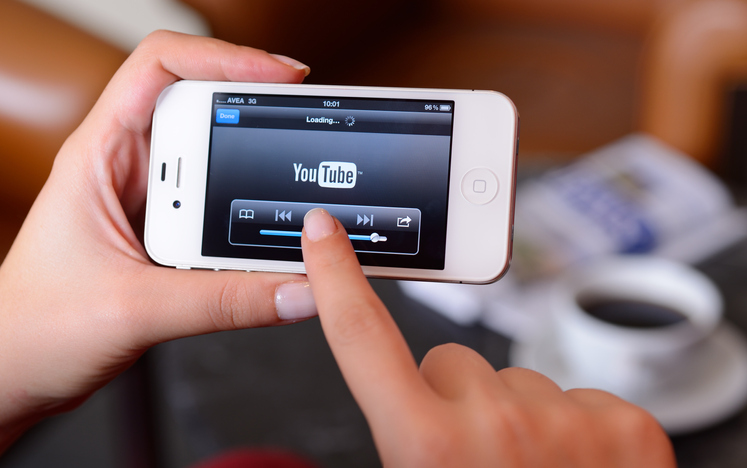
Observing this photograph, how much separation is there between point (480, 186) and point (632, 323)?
0.28m

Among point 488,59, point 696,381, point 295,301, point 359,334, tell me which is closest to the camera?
point 359,334

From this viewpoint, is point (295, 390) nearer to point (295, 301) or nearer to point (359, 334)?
point (295, 301)

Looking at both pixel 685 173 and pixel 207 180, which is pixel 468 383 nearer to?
pixel 207 180

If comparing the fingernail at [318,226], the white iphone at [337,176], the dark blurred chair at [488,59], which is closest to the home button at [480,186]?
the white iphone at [337,176]

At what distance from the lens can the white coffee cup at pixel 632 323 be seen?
0.57 m

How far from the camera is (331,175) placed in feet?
1.73

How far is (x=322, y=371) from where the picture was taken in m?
0.65

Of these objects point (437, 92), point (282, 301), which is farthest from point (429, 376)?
point (437, 92)

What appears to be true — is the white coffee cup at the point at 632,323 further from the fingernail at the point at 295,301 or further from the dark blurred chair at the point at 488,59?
the dark blurred chair at the point at 488,59

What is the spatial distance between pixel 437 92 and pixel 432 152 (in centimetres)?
6

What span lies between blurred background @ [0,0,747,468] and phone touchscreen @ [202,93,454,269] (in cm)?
20

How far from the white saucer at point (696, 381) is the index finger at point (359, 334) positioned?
1.15 feet

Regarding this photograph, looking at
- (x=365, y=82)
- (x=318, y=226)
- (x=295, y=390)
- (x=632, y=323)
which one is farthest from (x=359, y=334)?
(x=365, y=82)

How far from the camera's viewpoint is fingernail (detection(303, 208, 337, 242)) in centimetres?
40
